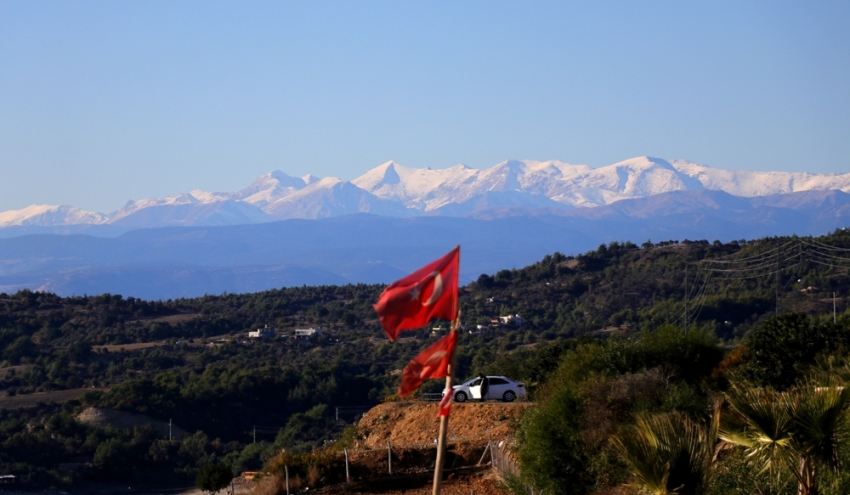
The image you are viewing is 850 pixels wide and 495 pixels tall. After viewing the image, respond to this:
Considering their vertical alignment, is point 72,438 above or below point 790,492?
below

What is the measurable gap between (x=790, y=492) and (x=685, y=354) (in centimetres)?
1502

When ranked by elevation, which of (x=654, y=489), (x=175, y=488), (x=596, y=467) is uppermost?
(x=654, y=489)

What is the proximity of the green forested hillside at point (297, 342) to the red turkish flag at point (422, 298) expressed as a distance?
11.7 metres

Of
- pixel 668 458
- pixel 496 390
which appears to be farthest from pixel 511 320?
pixel 668 458

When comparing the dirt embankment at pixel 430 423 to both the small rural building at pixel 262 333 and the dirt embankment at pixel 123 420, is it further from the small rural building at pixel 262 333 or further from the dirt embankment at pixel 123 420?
the small rural building at pixel 262 333

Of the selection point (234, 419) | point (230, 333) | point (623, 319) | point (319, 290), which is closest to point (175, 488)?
point (234, 419)

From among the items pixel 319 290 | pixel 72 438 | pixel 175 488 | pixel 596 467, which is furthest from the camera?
pixel 319 290

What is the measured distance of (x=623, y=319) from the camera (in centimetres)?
7400

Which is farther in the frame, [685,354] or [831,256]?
[831,256]

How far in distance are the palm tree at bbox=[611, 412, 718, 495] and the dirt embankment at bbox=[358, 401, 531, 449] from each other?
14929mm

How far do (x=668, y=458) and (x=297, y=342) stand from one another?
71.4 m

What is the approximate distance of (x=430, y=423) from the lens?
32.0 m

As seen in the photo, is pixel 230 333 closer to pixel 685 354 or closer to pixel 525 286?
pixel 525 286

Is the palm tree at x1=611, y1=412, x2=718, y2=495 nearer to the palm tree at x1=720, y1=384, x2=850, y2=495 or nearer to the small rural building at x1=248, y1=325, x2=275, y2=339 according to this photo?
the palm tree at x1=720, y1=384, x2=850, y2=495
